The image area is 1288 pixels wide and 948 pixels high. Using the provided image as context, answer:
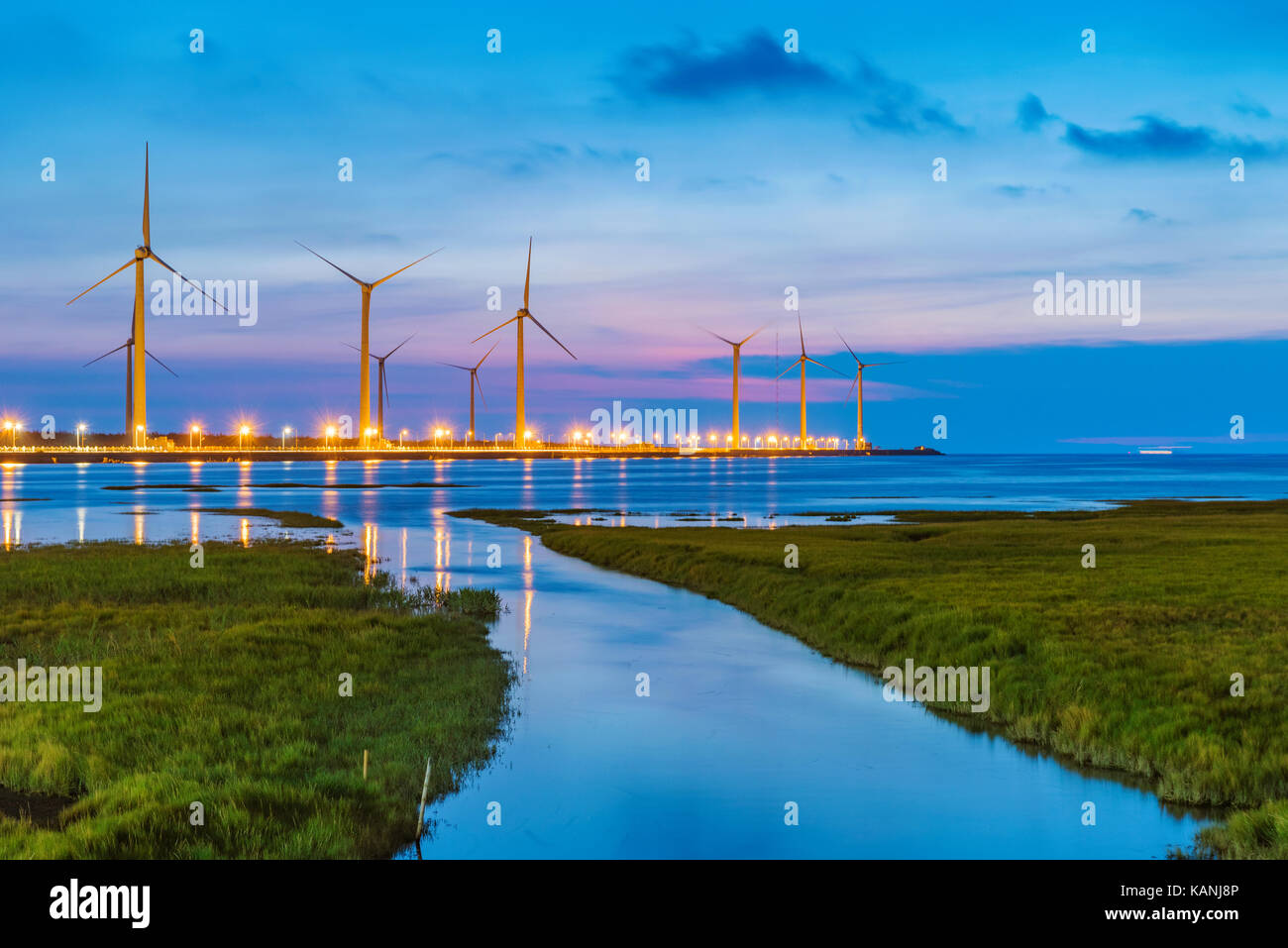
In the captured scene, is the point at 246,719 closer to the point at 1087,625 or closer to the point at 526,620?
the point at 526,620

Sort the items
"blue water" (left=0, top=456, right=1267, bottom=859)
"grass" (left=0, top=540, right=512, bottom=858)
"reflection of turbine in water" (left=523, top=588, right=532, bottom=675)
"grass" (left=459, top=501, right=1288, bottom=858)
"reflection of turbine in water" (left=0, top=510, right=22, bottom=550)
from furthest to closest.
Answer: "reflection of turbine in water" (left=0, top=510, right=22, bottom=550) < "reflection of turbine in water" (left=523, top=588, right=532, bottom=675) < "grass" (left=459, top=501, right=1288, bottom=858) < "blue water" (left=0, top=456, right=1267, bottom=859) < "grass" (left=0, top=540, right=512, bottom=858)

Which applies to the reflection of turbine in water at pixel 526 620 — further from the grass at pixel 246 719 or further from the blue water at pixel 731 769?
the grass at pixel 246 719

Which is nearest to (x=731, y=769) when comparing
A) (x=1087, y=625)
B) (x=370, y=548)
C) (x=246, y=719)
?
(x=246, y=719)

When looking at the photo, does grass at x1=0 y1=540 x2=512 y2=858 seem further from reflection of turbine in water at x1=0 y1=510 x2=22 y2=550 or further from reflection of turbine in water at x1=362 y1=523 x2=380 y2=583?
reflection of turbine in water at x1=0 y1=510 x2=22 y2=550

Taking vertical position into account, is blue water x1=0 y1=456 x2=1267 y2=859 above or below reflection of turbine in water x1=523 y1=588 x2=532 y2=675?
below

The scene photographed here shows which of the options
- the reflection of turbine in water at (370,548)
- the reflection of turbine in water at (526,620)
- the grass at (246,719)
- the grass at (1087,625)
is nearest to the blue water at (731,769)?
the reflection of turbine in water at (526,620)

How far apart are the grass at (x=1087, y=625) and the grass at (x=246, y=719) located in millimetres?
10698

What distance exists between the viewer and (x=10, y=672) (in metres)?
22.3

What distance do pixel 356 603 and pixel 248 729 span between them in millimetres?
18276

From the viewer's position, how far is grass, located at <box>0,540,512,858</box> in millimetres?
13320

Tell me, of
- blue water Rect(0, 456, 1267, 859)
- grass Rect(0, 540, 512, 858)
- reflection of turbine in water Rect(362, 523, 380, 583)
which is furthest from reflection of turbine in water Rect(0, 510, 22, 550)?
blue water Rect(0, 456, 1267, 859)

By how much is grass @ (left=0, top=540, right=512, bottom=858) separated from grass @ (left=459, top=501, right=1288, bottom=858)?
10.7 m

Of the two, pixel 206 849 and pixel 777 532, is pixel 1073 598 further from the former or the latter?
pixel 777 532

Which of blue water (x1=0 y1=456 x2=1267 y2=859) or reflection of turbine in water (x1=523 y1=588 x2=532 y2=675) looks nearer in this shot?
blue water (x1=0 y1=456 x2=1267 y2=859)
